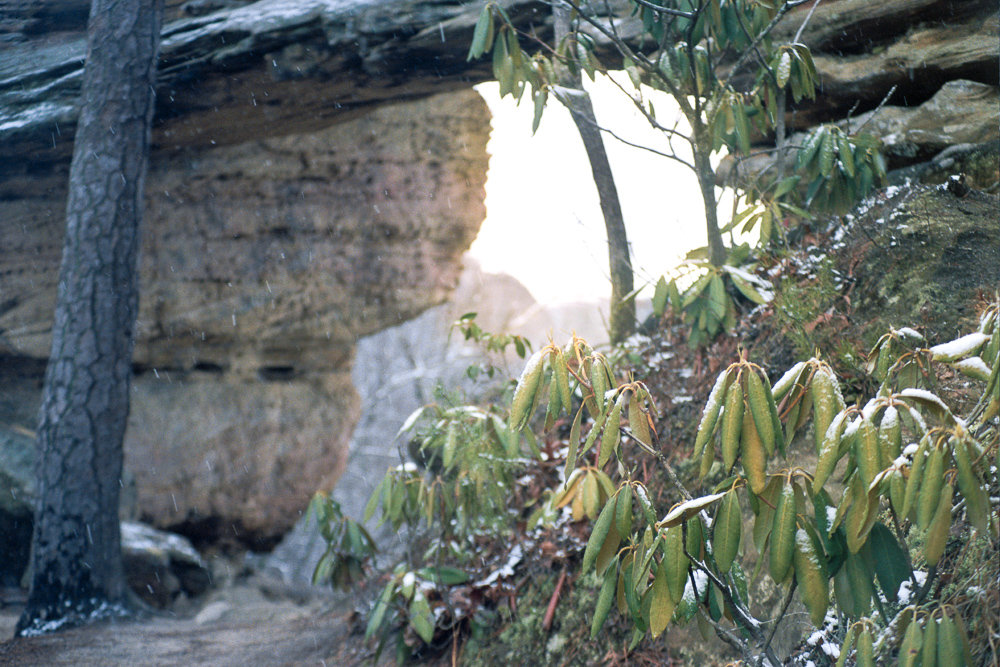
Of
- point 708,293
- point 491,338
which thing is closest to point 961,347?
point 708,293

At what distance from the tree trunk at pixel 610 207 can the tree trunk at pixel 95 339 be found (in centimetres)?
283

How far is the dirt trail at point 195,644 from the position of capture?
2727 mm

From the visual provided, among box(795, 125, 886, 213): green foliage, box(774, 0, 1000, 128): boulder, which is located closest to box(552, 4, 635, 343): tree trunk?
box(774, 0, 1000, 128): boulder

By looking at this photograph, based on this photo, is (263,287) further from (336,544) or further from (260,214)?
(336,544)

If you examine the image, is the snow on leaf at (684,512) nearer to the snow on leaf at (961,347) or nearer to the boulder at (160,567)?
the snow on leaf at (961,347)

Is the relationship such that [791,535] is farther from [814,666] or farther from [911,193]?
[911,193]

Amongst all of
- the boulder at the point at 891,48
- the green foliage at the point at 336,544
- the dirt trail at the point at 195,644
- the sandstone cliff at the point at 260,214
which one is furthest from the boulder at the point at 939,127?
the dirt trail at the point at 195,644

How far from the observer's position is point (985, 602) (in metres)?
1.14

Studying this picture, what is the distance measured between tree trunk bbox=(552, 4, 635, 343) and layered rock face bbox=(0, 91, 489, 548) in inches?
100

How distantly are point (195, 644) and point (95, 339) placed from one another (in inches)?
72.7

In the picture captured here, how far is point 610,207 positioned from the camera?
4.04 m

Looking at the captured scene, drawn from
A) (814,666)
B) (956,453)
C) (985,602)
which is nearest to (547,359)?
(956,453)

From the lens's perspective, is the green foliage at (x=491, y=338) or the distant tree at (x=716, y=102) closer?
the distant tree at (x=716, y=102)

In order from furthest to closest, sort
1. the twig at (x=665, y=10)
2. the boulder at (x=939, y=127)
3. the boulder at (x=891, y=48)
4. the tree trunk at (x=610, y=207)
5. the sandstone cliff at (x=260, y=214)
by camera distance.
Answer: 1. the sandstone cliff at (x=260, y=214)
2. the tree trunk at (x=610, y=207)
3. the boulder at (x=891, y=48)
4. the boulder at (x=939, y=127)
5. the twig at (x=665, y=10)
